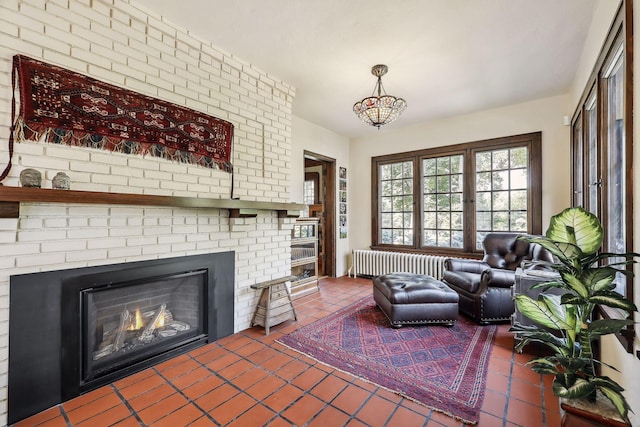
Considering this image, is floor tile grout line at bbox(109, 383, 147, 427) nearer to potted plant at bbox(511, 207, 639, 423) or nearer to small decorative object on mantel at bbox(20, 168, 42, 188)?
small decorative object on mantel at bbox(20, 168, 42, 188)

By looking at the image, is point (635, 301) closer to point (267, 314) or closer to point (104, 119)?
point (267, 314)

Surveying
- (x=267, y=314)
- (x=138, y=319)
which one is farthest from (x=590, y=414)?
(x=138, y=319)

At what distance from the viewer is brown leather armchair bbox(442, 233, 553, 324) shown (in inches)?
116

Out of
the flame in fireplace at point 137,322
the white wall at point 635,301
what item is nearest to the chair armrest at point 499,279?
the white wall at point 635,301

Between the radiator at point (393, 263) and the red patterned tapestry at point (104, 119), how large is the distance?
331 cm

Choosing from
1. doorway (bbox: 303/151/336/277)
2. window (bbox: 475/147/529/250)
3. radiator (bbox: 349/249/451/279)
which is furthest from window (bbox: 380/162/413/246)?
window (bbox: 475/147/529/250)

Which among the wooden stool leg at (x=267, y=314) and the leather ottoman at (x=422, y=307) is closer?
the wooden stool leg at (x=267, y=314)

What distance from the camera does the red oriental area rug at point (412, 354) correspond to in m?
1.86

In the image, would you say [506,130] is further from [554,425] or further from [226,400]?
[226,400]

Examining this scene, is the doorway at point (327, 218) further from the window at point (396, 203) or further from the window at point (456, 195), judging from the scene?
the window at point (396, 203)

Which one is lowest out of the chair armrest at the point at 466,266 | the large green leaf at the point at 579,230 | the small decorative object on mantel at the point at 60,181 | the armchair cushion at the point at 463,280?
the armchair cushion at the point at 463,280

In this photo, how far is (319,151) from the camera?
16.1 ft

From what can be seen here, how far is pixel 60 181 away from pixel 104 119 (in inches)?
20.4

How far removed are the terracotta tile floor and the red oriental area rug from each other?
0.25ft
